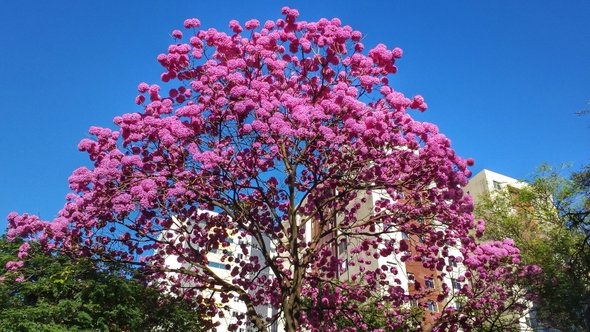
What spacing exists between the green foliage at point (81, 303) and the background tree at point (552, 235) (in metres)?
10.7

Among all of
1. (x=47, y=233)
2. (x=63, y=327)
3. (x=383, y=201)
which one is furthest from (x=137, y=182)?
(x=63, y=327)

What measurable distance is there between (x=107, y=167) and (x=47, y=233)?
2323 mm

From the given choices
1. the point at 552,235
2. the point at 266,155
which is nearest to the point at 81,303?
the point at 266,155

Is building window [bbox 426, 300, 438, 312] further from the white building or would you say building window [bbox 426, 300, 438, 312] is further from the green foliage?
the green foliage

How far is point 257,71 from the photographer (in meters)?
8.89

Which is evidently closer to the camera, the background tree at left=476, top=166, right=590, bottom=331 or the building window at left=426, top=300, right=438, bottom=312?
the background tree at left=476, top=166, right=590, bottom=331

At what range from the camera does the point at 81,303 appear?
1248 centimetres

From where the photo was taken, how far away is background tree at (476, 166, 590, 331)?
1365 cm

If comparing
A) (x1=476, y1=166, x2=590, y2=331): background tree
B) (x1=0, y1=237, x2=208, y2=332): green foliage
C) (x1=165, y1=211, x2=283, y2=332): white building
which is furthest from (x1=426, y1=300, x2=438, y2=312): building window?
(x1=0, y1=237, x2=208, y2=332): green foliage

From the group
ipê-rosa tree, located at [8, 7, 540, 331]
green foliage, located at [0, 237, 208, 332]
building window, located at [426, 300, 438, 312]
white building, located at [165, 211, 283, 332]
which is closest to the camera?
ipê-rosa tree, located at [8, 7, 540, 331]

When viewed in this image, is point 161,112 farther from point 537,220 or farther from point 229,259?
point 537,220

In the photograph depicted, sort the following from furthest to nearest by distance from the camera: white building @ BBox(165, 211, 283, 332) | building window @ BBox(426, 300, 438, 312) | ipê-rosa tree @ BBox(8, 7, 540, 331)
A: building window @ BBox(426, 300, 438, 312)
white building @ BBox(165, 211, 283, 332)
ipê-rosa tree @ BBox(8, 7, 540, 331)

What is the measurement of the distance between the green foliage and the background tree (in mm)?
10652

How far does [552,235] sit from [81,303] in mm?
18605
